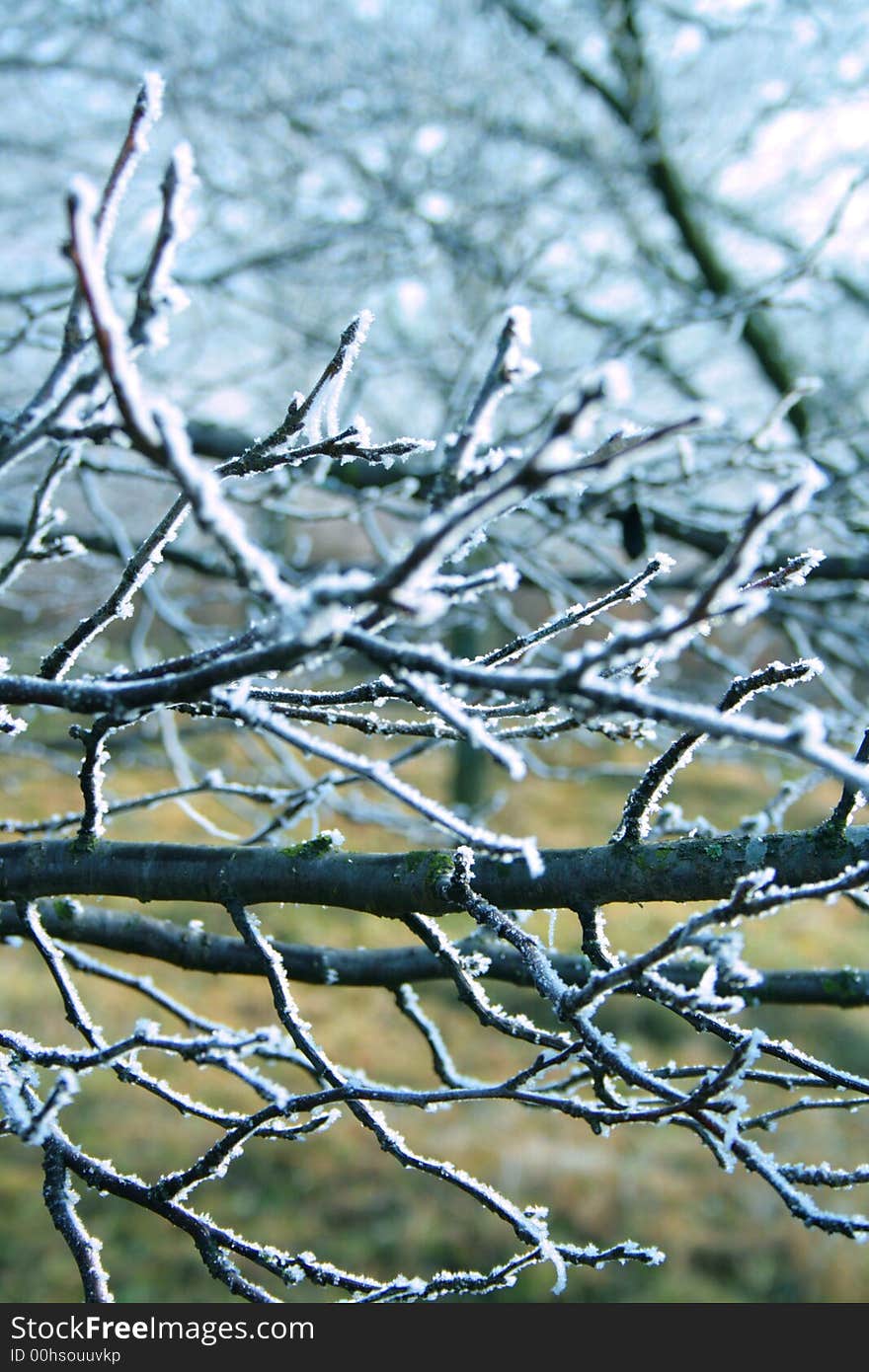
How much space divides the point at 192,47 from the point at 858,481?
140 inches

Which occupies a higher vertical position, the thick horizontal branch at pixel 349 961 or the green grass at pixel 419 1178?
the green grass at pixel 419 1178

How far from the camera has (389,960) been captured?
180 cm

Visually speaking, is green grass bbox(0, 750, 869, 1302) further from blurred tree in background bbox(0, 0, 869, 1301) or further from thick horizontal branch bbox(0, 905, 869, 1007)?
thick horizontal branch bbox(0, 905, 869, 1007)

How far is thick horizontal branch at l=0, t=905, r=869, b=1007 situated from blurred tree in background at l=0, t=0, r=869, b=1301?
1 centimetres

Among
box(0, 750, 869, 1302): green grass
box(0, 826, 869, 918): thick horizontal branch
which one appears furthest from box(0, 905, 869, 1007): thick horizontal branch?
box(0, 750, 869, 1302): green grass

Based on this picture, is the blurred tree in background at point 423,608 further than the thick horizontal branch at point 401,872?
No

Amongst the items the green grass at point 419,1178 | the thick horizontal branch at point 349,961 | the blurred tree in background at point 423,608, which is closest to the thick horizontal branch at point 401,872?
the blurred tree in background at point 423,608

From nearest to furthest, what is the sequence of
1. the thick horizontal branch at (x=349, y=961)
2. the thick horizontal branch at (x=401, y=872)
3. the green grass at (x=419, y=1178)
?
1. the thick horizontal branch at (x=401, y=872)
2. the thick horizontal branch at (x=349, y=961)
3. the green grass at (x=419, y=1178)

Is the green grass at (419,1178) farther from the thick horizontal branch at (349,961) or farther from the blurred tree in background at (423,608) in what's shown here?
the thick horizontal branch at (349,961)

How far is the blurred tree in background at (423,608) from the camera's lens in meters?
0.93

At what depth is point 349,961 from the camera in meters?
1.81

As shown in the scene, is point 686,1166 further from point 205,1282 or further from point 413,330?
point 413,330

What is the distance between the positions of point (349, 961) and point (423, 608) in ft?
3.79

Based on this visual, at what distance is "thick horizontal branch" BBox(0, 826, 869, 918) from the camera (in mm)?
1199
